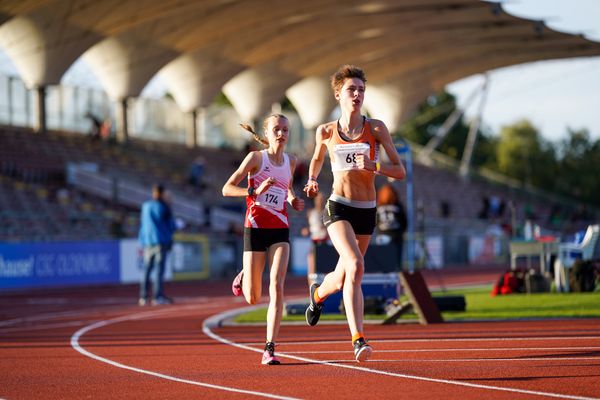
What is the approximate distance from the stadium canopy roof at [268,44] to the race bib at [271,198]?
28455 mm

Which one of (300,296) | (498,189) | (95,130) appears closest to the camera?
(300,296)

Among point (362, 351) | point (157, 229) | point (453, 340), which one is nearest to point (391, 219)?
point (157, 229)

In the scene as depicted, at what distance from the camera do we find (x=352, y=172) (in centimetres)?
893

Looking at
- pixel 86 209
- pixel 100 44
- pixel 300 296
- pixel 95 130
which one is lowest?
pixel 300 296

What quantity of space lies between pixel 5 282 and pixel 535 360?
59.6 feet

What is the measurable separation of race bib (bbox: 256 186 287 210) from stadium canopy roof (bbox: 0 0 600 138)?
28455 millimetres

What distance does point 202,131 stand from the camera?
197ft

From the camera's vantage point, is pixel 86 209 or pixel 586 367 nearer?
pixel 586 367

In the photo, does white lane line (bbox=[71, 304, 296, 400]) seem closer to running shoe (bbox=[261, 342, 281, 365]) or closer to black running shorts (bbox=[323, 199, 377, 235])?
running shoe (bbox=[261, 342, 281, 365])

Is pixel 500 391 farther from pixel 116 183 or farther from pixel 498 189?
pixel 498 189

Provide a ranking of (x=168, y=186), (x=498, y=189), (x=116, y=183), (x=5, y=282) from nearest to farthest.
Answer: (x=5, y=282) → (x=116, y=183) → (x=168, y=186) → (x=498, y=189)

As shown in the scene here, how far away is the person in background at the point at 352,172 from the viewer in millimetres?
8812

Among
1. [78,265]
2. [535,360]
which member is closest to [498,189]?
[78,265]

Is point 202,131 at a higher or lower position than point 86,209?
higher
